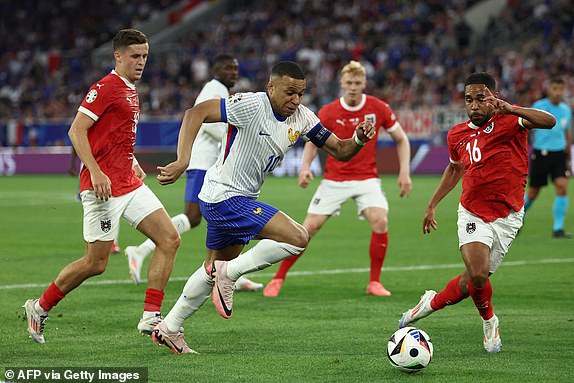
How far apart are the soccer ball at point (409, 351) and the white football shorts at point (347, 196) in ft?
13.8

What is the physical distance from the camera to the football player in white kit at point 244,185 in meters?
7.39

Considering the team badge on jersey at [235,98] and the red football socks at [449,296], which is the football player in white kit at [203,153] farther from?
the team badge on jersey at [235,98]

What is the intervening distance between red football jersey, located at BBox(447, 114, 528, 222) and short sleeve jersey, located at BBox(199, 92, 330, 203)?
139cm

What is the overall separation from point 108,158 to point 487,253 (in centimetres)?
292

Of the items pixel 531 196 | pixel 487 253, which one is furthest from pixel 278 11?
pixel 487 253

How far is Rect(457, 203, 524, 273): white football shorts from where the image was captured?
7.65 meters

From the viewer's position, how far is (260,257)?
24.4 ft

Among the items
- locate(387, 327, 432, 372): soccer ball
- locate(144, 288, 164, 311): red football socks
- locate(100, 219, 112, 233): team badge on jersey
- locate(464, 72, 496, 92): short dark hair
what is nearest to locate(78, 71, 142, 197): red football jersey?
locate(100, 219, 112, 233): team badge on jersey

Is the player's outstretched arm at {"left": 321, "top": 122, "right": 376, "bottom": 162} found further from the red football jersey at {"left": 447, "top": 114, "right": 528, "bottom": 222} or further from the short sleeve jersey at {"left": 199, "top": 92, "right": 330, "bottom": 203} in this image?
the red football jersey at {"left": 447, "top": 114, "right": 528, "bottom": 222}

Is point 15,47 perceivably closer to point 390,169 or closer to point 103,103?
point 390,169

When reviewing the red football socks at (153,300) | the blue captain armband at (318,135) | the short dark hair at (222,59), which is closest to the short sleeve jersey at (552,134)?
the short dark hair at (222,59)

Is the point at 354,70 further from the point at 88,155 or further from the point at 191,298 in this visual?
the point at 191,298

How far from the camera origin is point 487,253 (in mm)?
7598

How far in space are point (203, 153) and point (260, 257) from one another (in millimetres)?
4324
